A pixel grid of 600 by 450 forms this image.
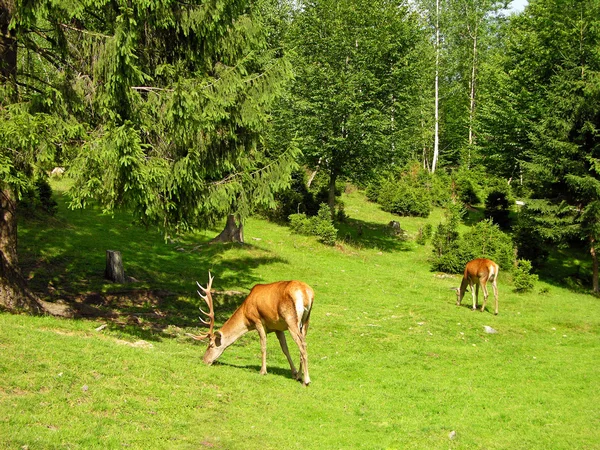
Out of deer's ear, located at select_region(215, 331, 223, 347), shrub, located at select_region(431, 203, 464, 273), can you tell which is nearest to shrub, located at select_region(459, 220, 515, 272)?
shrub, located at select_region(431, 203, 464, 273)

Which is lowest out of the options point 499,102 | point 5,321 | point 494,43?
point 5,321

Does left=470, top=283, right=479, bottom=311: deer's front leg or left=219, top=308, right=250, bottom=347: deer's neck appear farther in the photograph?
left=470, top=283, right=479, bottom=311: deer's front leg

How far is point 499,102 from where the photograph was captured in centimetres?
4275

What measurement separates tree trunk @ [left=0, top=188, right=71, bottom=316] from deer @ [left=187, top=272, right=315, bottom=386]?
4.66 m

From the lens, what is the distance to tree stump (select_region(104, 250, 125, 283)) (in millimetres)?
19406

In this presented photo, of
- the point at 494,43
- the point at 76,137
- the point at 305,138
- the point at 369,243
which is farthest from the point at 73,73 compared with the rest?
the point at 494,43

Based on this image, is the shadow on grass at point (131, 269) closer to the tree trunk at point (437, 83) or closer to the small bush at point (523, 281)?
the small bush at point (523, 281)

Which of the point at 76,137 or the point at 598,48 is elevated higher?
the point at 598,48

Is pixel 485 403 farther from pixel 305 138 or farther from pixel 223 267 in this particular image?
pixel 305 138

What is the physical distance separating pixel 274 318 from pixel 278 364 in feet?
7.62

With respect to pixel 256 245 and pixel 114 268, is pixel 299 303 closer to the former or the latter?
pixel 114 268

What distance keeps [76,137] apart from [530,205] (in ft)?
82.7

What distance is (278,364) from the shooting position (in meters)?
14.1

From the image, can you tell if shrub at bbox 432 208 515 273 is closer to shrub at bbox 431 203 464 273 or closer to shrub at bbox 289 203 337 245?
shrub at bbox 431 203 464 273
